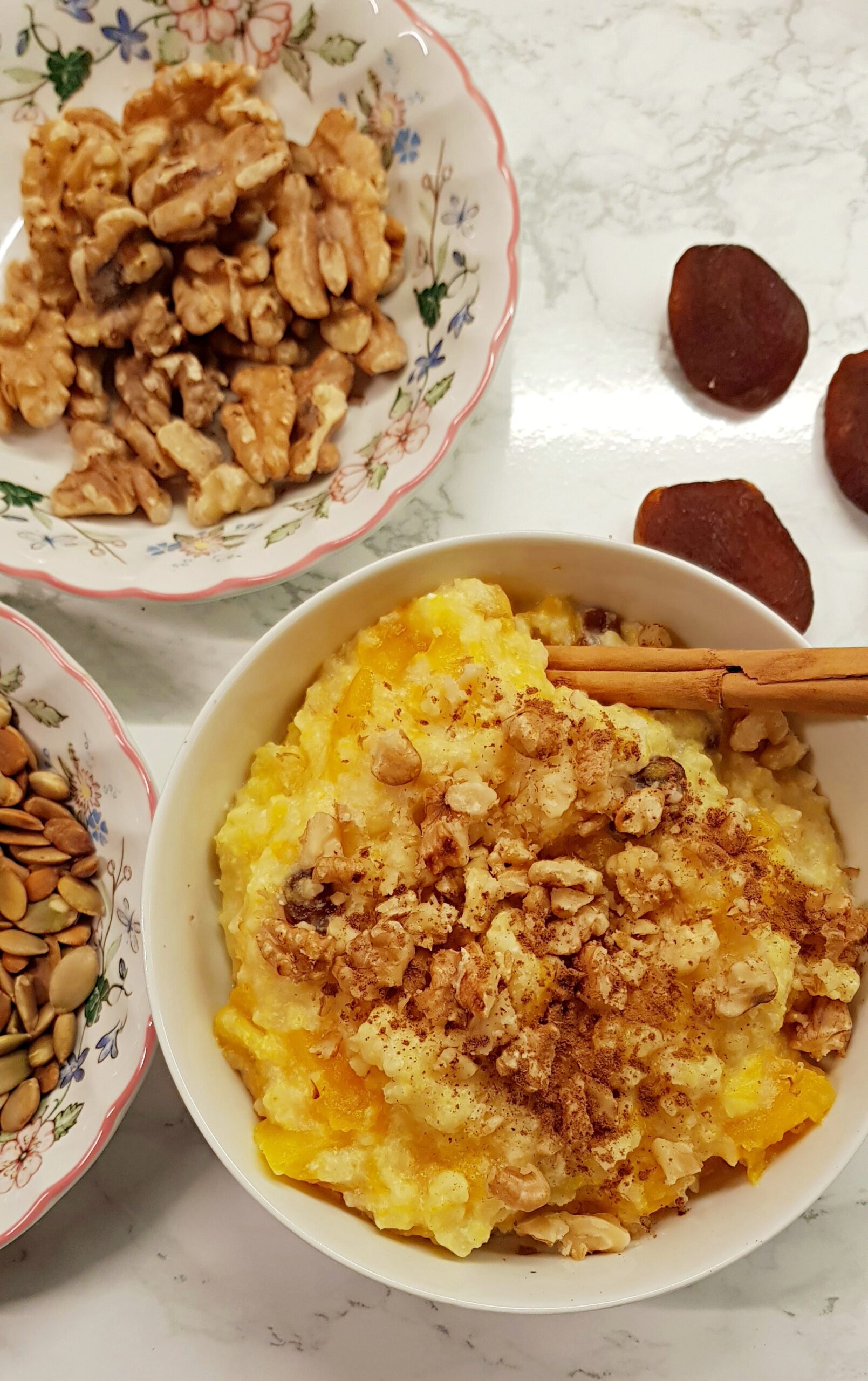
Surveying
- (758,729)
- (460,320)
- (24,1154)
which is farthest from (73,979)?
(460,320)

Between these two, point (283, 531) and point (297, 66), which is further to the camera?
point (297, 66)

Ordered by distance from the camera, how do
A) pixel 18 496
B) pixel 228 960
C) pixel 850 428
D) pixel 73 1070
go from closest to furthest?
pixel 228 960 → pixel 73 1070 → pixel 18 496 → pixel 850 428

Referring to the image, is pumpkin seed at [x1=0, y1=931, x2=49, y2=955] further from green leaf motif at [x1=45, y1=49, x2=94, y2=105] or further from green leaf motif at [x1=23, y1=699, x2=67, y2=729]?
green leaf motif at [x1=45, y1=49, x2=94, y2=105]

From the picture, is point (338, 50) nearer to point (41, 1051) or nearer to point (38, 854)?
point (38, 854)

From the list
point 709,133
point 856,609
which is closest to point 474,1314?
point 856,609

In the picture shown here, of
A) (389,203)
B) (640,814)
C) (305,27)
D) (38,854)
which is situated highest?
(305,27)

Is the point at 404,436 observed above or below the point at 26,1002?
above
